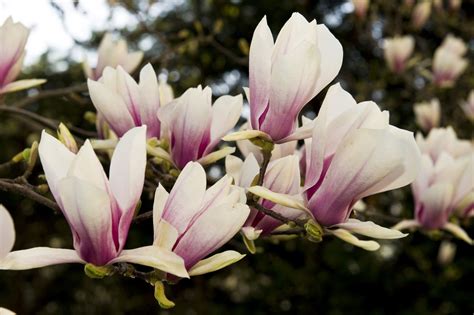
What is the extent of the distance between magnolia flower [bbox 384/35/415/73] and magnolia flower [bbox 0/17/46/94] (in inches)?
59.4

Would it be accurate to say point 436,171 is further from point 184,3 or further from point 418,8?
point 184,3

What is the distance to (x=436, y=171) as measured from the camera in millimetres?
1072

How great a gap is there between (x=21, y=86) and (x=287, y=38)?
1.40 feet

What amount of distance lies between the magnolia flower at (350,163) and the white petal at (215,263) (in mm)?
66

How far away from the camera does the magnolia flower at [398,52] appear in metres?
2.20

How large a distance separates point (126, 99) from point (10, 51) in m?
0.20

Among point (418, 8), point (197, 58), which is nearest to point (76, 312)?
point (197, 58)

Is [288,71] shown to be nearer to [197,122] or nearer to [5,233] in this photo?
[197,122]

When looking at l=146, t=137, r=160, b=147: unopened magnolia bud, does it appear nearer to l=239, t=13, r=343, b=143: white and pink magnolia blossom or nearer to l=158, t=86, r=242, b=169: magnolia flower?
l=158, t=86, r=242, b=169: magnolia flower

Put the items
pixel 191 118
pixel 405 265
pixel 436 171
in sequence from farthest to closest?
pixel 405 265
pixel 436 171
pixel 191 118

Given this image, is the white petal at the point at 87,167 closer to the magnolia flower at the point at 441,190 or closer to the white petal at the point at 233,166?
the white petal at the point at 233,166

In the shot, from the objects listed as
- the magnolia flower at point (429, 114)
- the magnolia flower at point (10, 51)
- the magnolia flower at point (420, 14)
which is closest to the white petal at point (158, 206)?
the magnolia flower at point (10, 51)

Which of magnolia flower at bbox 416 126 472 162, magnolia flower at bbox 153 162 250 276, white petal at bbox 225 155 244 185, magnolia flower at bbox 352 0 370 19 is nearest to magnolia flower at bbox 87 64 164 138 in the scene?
white petal at bbox 225 155 244 185

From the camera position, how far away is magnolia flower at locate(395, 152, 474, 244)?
104 cm
